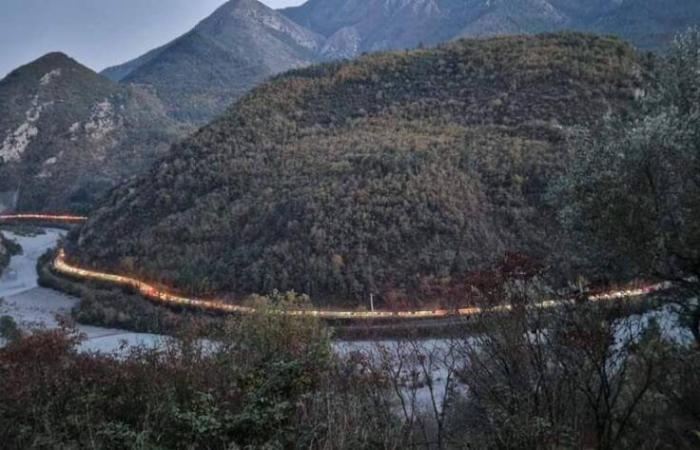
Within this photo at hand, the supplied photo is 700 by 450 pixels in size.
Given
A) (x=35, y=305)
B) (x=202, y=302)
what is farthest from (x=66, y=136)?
(x=202, y=302)

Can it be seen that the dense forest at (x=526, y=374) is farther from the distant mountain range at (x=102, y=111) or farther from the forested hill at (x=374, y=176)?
the distant mountain range at (x=102, y=111)

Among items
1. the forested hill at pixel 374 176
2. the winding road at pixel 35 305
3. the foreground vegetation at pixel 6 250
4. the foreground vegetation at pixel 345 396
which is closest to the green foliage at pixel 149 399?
the foreground vegetation at pixel 345 396

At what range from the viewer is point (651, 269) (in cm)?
1004

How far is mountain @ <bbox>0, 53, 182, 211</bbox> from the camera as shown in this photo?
103562mm

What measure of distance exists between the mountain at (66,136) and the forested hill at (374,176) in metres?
42.7

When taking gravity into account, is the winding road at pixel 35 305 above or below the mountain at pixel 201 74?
below

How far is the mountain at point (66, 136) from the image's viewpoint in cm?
10356

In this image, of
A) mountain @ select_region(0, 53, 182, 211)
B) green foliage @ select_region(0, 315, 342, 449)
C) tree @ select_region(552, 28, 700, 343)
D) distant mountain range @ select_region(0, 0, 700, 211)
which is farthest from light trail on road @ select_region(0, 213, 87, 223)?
tree @ select_region(552, 28, 700, 343)

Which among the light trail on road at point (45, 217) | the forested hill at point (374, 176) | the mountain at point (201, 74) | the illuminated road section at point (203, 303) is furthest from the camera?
the mountain at point (201, 74)

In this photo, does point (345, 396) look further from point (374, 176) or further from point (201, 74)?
point (201, 74)

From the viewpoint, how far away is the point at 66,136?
11362 cm

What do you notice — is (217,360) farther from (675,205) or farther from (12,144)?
(12,144)

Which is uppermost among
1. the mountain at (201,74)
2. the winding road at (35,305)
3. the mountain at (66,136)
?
the mountain at (201,74)

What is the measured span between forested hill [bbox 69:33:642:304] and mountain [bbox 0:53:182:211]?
42.7 metres
